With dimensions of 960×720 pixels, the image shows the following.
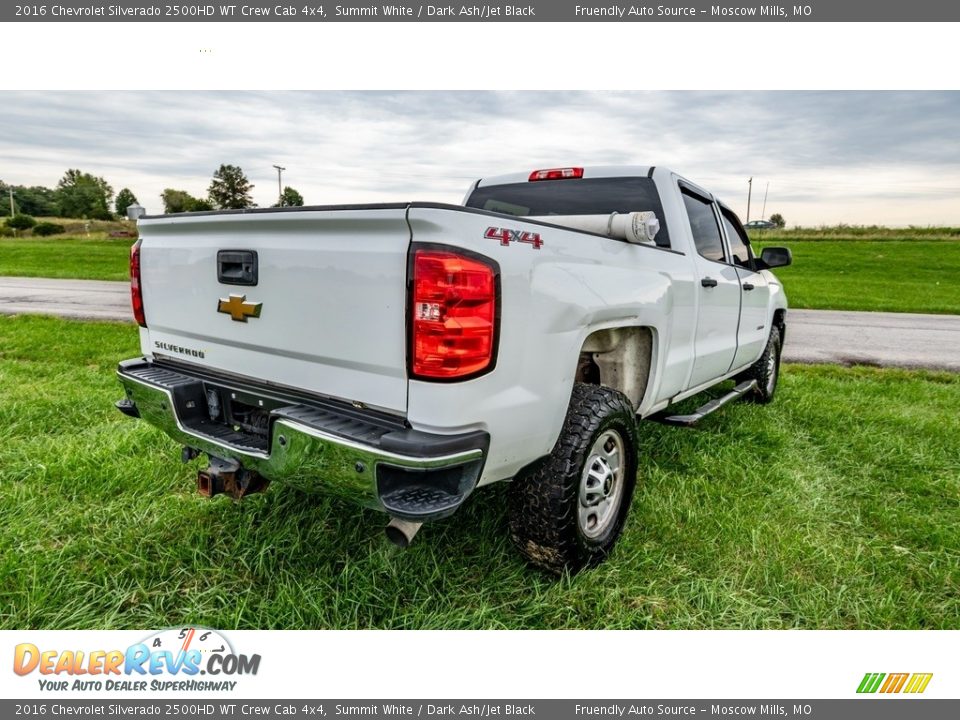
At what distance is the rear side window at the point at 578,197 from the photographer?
3.73 meters

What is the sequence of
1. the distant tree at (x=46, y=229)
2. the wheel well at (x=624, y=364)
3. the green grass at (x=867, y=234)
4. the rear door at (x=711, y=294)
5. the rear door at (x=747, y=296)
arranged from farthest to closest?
the distant tree at (x=46, y=229) < the green grass at (x=867, y=234) < the rear door at (x=747, y=296) < the rear door at (x=711, y=294) < the wheel well at (x=624, y=364)

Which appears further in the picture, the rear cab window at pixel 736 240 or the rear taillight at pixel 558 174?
the rear cab window at pixel 736 240

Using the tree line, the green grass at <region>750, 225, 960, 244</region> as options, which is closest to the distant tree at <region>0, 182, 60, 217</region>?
the tree line

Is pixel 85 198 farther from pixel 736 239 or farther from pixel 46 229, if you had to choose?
pixel 736 239

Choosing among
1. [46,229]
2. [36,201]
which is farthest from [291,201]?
[36,201]

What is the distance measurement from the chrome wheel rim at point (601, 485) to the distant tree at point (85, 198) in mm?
74023

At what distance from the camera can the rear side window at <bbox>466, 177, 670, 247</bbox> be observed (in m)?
3.73

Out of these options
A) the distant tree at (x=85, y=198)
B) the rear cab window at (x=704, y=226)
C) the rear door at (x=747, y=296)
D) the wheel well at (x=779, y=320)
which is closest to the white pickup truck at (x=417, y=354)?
the rear cab window at (x=704, y=226)

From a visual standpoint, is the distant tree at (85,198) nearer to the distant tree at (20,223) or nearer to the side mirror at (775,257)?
the distant tree at (20,223)

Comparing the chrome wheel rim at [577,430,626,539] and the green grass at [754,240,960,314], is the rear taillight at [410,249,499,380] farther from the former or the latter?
the green grass at [754,240,960,314]

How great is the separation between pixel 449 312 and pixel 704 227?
9.47 feet

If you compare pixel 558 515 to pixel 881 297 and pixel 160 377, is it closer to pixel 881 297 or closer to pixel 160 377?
pixel 160 377

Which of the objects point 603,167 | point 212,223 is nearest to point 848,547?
point 603,167

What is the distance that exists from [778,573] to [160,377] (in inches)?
121
